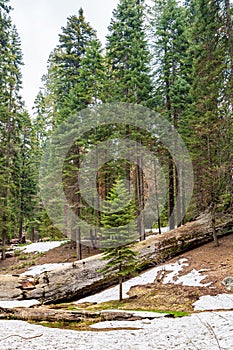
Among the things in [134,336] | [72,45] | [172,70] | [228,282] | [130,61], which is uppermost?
[72,45]

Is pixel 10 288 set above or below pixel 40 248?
above

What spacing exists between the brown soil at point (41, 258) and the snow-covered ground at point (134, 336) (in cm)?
1352

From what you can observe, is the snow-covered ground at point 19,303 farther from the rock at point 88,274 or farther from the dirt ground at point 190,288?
the dirt ground at point 190,288

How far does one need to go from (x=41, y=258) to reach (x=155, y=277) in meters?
12.2

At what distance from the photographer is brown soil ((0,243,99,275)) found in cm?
2105

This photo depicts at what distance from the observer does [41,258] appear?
22.8m

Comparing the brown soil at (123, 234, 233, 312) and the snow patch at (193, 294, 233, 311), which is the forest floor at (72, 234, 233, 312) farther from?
the snow patch at (193, 294, 233, 311)

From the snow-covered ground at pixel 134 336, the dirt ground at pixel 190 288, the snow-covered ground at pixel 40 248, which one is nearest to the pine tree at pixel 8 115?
the snow-covered ground at pixel 40 248

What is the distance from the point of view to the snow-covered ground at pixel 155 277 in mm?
12148

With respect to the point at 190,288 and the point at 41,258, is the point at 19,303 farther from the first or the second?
the point at 41,258

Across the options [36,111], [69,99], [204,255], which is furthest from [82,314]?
[36,111]

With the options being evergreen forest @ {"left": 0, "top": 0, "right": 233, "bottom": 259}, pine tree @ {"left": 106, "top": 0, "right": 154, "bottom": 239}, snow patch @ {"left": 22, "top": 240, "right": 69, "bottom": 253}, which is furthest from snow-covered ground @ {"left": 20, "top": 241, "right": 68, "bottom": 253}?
pine tree @ {"left": 106, "top": 0, "right": 154, "bottom": 239}

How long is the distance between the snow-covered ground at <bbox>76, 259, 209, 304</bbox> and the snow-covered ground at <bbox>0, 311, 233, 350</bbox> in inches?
159

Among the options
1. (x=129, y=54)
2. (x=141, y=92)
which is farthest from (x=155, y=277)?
(x=129, y=54)
